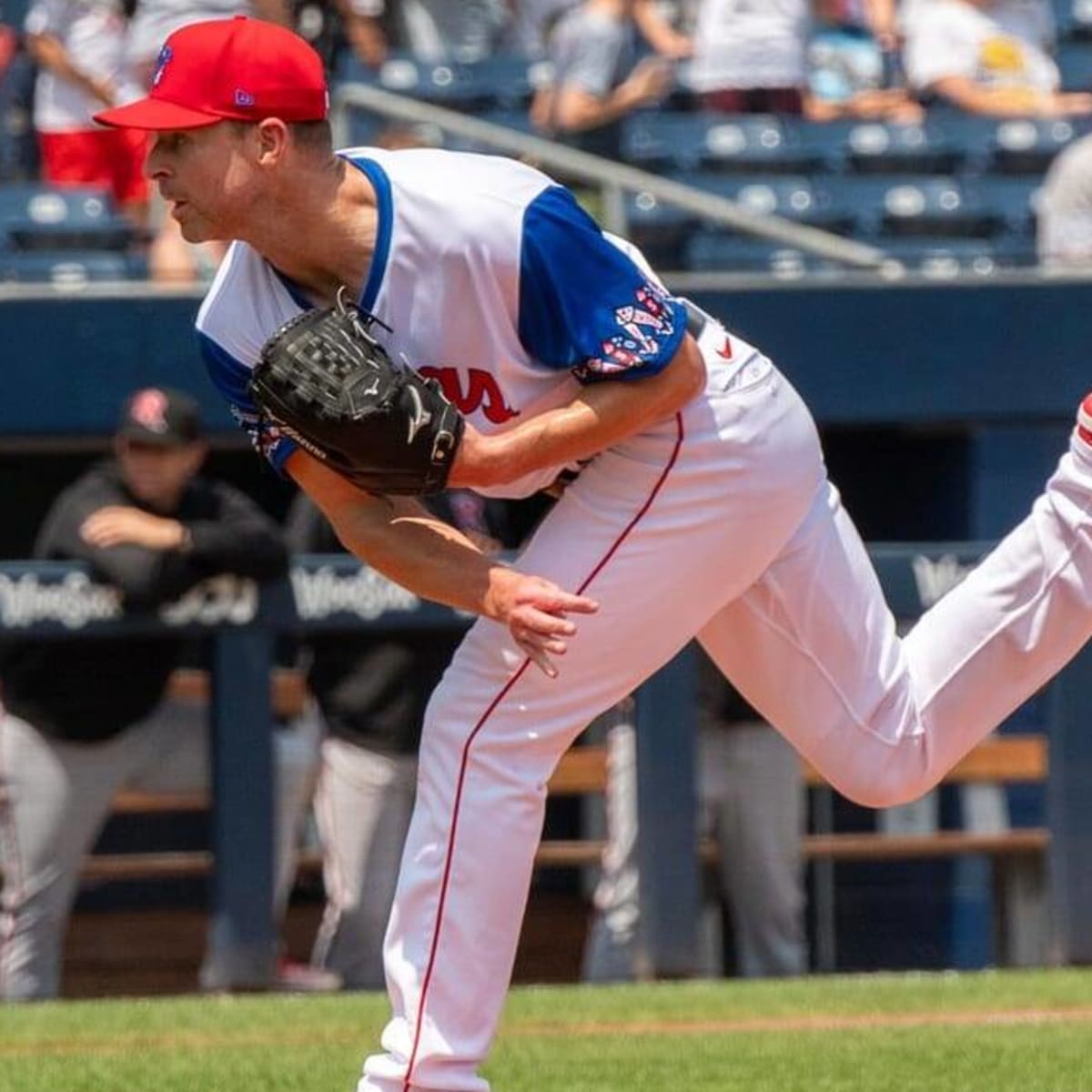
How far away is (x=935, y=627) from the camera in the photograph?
417cm

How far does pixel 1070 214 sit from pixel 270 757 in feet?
10.3

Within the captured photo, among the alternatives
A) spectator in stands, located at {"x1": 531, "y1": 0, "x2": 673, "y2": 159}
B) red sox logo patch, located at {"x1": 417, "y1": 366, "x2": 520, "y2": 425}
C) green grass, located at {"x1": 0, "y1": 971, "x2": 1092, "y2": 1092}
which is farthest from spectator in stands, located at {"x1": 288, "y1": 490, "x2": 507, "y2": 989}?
red sox logo patch, located at {"x1": 417, "y1": 366, "x2": 520, "y2": 425}

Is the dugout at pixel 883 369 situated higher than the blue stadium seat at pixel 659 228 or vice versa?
the blue stadium seat at pixel 659 228

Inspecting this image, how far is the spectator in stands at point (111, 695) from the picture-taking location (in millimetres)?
6766

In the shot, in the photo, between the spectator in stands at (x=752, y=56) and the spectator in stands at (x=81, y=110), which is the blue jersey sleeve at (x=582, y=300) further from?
the spectator in stands at (x=752, y=56)

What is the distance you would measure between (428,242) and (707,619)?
2.33 ft

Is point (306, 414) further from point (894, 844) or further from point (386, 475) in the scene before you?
point (894, 844)

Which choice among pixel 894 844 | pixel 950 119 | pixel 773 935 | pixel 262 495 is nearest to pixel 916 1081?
pixel 773 935

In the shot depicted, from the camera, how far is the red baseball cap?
349cm

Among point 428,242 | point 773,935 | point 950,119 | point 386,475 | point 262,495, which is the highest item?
point 428,242

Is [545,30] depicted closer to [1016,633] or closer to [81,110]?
[81,110]

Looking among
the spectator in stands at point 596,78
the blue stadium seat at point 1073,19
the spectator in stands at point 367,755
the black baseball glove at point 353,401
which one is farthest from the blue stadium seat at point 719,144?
the black baseball glove at point 353,401

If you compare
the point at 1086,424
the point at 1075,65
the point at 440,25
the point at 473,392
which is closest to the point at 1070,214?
the point at 1075,65

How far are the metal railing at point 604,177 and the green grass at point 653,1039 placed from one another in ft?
8.31
